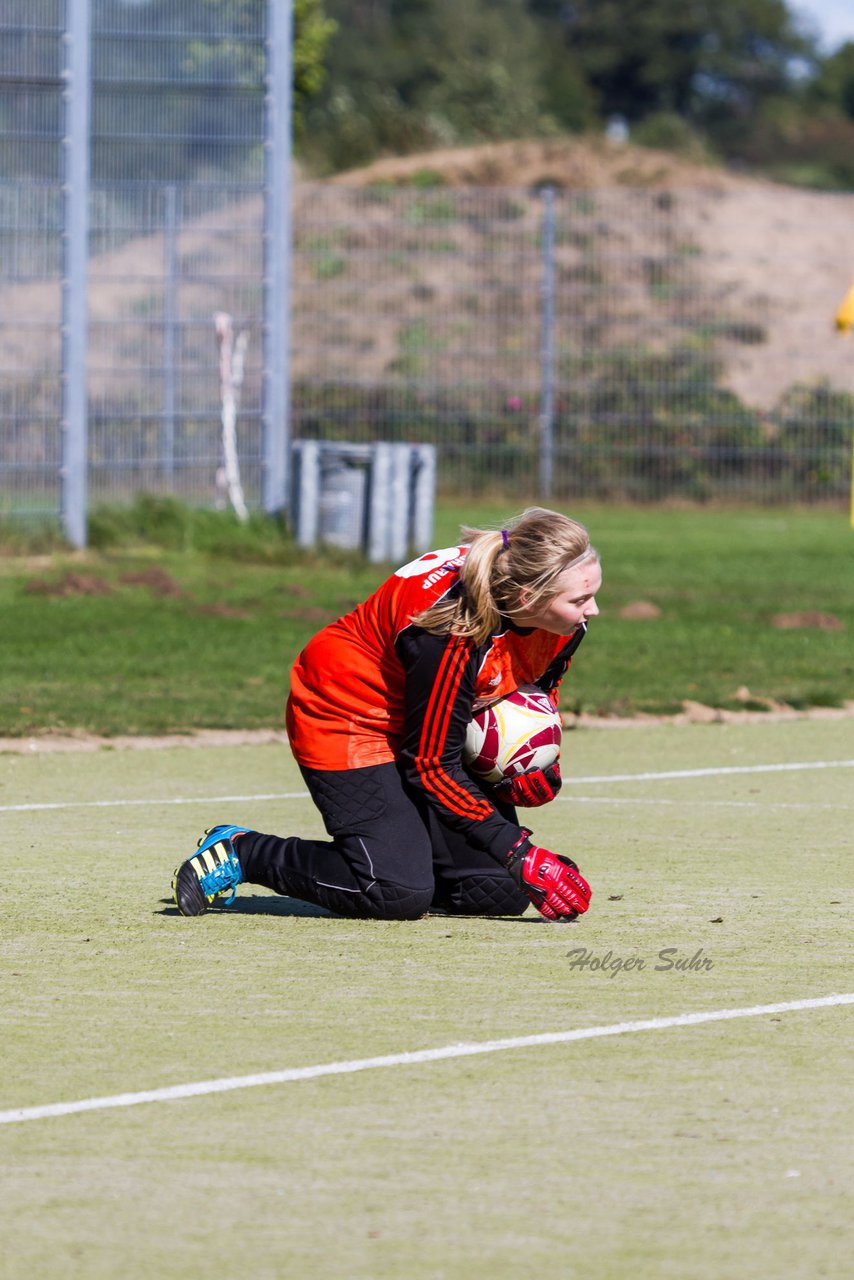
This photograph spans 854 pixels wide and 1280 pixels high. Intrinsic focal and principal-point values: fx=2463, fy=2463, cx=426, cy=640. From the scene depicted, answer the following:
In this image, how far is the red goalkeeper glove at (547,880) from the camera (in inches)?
260

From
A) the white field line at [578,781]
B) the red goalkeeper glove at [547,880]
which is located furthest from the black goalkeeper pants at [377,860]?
the white field line at [578,781]

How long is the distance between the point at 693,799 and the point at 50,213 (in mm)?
12067

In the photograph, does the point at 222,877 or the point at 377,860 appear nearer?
the point at 377,860

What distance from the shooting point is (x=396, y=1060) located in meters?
5.29

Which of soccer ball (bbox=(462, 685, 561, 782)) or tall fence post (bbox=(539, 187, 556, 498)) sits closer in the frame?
soccer ball (bbox=(462, 685, 561, 782))

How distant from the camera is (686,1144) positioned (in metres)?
4.67

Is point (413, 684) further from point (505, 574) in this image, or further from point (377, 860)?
point (377, 860)

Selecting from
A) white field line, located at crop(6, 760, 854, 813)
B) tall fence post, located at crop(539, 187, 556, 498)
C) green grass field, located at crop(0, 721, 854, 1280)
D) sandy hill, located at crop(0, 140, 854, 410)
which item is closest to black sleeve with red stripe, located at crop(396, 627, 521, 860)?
green grass field, located at crop(0, 721, 854, 1280)

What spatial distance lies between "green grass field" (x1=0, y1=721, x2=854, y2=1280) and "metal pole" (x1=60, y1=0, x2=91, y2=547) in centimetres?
1162

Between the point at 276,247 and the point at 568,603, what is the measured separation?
51.9ft

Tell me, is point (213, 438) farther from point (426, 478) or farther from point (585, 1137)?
point (585, 1137)

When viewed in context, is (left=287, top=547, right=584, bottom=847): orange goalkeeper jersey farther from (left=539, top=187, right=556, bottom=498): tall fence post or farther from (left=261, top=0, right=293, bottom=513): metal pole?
(left=539, top=187, right=556, bottom=498): tall fence post

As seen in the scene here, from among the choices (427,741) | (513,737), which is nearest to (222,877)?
(427,741)

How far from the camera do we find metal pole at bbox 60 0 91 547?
1997cm
